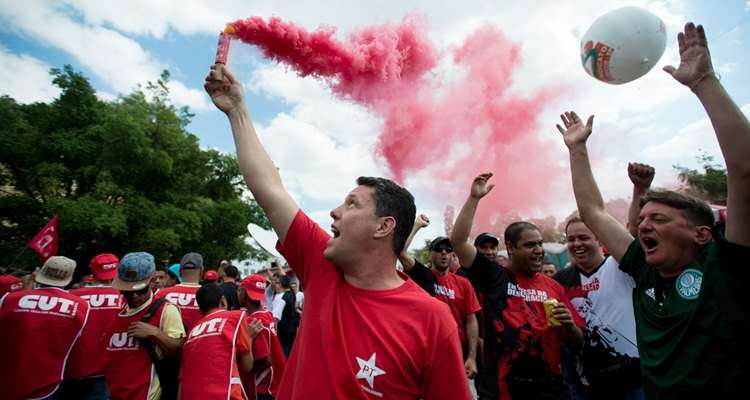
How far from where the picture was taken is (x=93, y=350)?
15.5 ft

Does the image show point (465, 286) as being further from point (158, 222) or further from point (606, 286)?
point (158, 222)

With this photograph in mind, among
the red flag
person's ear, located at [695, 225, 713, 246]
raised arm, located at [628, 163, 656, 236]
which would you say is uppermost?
raised arm, located at [628, 163, 656, 236]

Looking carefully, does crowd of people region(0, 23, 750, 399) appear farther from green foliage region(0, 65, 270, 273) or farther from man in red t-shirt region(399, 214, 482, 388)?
green foliage region(0, 65, 270, 273)

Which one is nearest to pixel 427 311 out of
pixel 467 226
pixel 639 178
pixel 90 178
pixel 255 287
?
pixel 467 226

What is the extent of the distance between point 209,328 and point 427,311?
2.53m

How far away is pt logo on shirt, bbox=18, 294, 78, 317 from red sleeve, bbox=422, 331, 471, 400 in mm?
4330

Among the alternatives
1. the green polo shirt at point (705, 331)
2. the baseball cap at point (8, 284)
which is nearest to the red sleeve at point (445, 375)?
the green polo shirt at point (705, 331)

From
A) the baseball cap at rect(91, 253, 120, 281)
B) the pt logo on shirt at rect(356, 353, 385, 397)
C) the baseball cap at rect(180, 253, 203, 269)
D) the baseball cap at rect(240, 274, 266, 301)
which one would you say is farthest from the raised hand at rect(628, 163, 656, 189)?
the baseball cap at rect(91, 253, 120, 281)

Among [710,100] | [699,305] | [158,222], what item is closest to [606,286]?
[699,305]

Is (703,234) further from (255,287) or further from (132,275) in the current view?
(132,275)

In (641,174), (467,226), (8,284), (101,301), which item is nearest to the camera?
(641,174)

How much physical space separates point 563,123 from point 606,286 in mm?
1631

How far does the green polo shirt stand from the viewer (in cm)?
199

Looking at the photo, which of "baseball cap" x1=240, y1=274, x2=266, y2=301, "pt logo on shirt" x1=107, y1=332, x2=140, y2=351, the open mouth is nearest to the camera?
the open mouth
